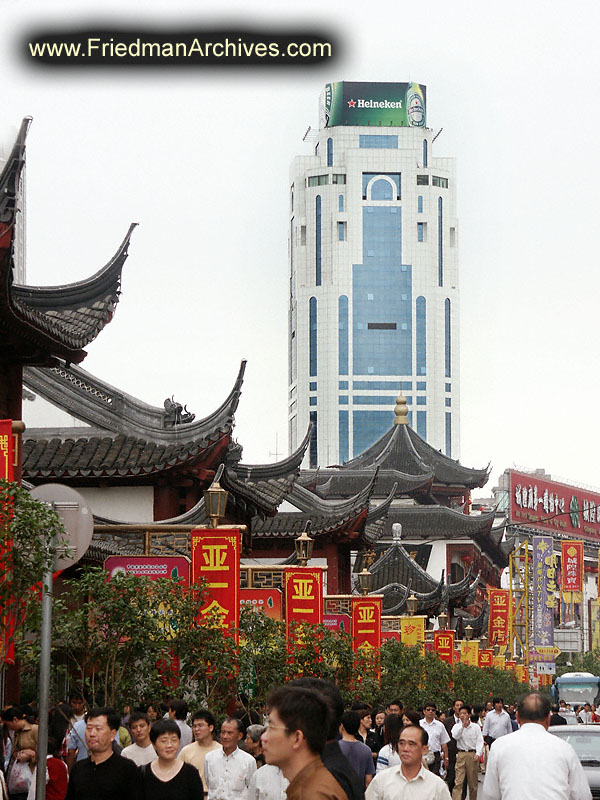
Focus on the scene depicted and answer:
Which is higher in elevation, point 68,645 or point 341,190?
point 341,190

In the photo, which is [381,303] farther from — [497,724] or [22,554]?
[22,554]

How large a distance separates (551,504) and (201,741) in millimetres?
109858

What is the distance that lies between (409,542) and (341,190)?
8207 centimetres

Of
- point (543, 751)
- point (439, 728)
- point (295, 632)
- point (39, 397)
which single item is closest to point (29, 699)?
point (295, 632)

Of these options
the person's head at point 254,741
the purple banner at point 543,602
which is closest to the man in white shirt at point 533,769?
the person's head at point 254,741

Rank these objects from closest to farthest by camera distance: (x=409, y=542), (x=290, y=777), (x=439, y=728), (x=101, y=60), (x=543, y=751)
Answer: (x=290, y=777)
(x=101, y=60)
(x=543, y=751)
(x=439, y=728)
(x=409, y=542)

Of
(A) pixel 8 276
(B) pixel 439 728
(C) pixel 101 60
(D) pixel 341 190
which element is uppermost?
(D) pixel 341 190

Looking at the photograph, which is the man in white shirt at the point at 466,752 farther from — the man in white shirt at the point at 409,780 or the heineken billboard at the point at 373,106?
the heineken billboard at the point at 373,106

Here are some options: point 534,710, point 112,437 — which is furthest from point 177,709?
point 112,437

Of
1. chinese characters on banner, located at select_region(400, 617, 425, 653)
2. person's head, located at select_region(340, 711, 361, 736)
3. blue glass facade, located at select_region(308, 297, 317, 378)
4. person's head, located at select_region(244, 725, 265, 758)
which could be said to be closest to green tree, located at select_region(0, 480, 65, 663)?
person's head, located at select_region(340, 711, 361, 736)

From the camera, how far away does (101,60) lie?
6.68 meters

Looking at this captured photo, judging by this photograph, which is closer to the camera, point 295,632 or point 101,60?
point 101,60

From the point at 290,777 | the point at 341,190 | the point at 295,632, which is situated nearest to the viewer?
the point at 290,777

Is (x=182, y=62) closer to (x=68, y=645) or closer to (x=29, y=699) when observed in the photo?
(x=68, y=645)
